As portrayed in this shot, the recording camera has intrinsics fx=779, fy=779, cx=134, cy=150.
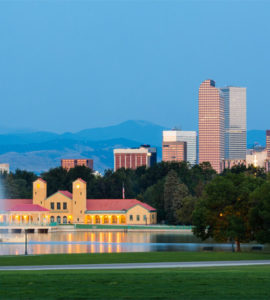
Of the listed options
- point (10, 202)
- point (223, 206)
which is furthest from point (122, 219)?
point (223, 206)

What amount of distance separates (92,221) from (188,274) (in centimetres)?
12304

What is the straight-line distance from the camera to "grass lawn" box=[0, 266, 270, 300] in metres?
26.3

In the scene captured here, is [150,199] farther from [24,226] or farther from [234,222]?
[234,222]

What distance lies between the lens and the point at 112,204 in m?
155

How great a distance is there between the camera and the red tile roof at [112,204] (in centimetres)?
15238

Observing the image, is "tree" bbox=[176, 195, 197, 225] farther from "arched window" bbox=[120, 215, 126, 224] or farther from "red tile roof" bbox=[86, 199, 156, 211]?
"arched window" bbox=[120, 215, 126, 224]

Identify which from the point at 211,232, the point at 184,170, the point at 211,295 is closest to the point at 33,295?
the point at 211,295

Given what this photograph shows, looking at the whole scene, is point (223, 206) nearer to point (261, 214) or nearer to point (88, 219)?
point (261, 214)

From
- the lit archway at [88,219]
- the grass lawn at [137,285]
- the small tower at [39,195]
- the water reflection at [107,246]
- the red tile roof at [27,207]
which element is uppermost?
the small tower at [39,195]

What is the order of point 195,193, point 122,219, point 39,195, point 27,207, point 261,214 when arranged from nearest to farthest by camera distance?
point 261,214, point 27,207, point 122,219, point 39,195, point 195,193

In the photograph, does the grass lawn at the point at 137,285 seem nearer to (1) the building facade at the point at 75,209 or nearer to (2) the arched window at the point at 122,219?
(1) the building facade at the point at 75,209

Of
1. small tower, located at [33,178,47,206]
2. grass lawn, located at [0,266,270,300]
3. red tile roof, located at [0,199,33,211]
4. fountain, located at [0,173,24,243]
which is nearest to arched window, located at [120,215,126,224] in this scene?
small tower, located at [33,178,47,206]

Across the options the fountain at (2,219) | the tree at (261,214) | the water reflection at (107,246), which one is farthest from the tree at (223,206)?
the fountain at (2,219)

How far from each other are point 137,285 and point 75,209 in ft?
420
